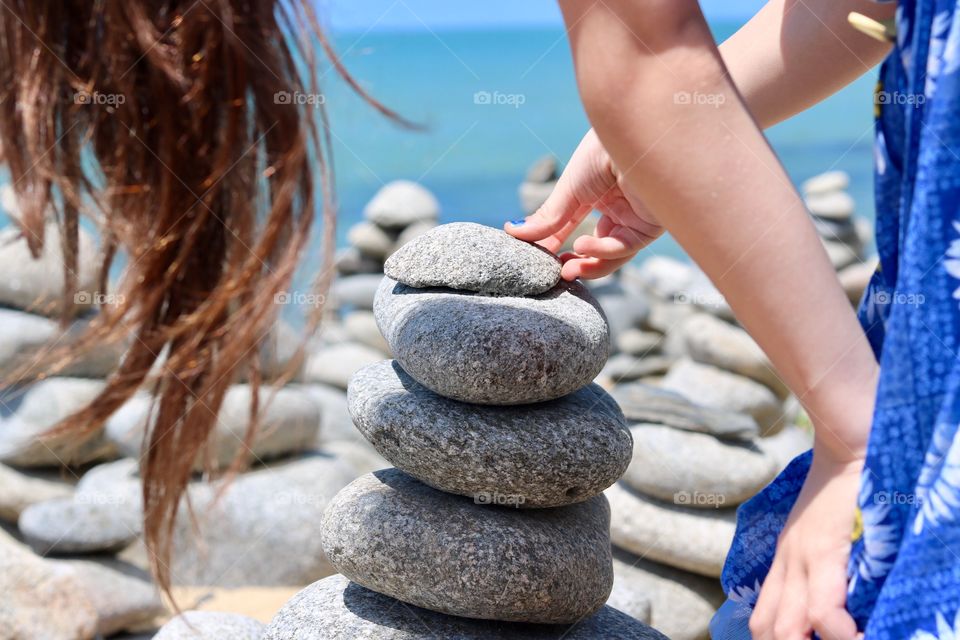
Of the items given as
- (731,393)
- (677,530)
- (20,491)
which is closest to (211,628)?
(677,530)

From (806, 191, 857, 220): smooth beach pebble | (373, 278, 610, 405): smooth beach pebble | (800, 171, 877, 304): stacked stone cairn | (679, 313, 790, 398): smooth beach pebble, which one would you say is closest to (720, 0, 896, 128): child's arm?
(373, 278, 610, 405): smooth beach pebble

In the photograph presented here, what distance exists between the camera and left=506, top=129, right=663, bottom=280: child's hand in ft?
5.42

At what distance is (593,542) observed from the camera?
1.82 meters

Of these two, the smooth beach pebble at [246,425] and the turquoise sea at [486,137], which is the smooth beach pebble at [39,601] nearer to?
the smooth beach pebble at [246,425]

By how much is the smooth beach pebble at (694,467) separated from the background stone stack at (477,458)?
1.41 meters

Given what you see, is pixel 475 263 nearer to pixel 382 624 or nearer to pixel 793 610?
pixel 382 624

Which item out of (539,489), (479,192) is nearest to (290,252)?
(539,489)

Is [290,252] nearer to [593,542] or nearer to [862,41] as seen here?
[593,542]

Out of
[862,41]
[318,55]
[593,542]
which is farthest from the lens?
[318,55]

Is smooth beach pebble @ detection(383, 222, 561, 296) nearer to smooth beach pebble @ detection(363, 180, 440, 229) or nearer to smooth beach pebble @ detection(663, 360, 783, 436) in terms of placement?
smooth beach pebble @ detection(663, 360, 783, 436)

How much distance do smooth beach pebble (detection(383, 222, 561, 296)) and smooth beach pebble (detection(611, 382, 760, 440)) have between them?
1570 millimetres

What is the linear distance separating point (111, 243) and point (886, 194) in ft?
4.87

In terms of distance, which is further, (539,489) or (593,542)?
(593,542)

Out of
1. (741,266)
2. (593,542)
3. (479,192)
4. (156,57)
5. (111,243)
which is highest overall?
(156,57)
